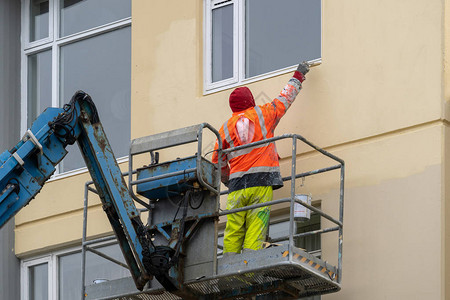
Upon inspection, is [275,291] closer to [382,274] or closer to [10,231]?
[382,274]

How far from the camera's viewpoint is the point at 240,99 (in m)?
15.5

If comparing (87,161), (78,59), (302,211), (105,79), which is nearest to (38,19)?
(78,59)

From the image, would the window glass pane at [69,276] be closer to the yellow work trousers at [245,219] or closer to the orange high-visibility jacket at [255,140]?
the orange high-visibility jacket at [255,140]

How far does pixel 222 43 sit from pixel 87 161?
11.5 ft

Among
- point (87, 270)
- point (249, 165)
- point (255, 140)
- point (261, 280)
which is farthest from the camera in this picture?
point (87, 270)

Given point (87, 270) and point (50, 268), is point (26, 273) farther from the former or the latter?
point (87, 270)

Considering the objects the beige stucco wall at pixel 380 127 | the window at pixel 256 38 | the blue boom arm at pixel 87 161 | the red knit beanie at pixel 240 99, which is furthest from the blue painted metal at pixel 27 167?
the window at pixel 256 38

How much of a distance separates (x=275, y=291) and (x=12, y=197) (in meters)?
3.07

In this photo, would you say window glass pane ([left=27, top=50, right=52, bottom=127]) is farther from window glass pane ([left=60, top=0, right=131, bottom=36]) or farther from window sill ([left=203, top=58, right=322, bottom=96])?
window sill ([left=203, top=58, right=322, bottom=96])

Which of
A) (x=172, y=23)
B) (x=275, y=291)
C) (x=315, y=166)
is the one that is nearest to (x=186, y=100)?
(x=172, y=23)

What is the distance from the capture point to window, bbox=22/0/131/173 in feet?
60.9

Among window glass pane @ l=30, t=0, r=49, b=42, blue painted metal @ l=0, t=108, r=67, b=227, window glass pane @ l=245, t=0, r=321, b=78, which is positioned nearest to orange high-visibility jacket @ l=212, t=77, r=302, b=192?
window glass pane @ l=245, t=0, r=321, b=78

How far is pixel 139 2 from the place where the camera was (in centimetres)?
1823

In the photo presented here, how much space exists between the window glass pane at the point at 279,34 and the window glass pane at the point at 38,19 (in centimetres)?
379
